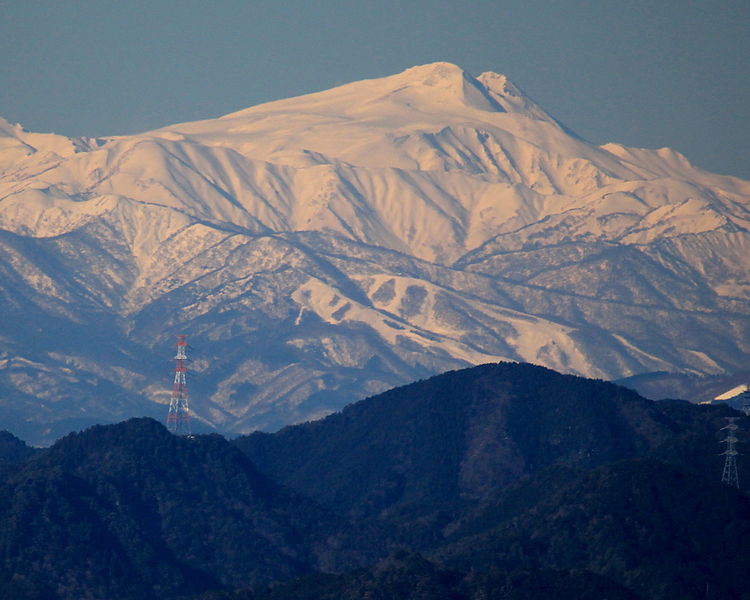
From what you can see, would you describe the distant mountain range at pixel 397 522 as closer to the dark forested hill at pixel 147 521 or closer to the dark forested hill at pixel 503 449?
the dark forested hill at pixel 147 521

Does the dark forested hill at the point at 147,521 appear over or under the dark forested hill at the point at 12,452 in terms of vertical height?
under

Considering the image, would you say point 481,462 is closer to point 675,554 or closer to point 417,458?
point 417,458

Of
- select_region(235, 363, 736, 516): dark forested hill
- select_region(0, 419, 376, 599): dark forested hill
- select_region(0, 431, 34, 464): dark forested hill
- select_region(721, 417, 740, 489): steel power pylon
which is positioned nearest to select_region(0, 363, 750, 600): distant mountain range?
select_region(0, 419, 376, 599): dark forested hill

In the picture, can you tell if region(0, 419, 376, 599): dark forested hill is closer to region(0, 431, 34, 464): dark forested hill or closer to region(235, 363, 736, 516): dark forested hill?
region(0, 431, 34, 464): dark forested hill

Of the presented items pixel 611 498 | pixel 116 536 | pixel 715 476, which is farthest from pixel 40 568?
pixel 715 476

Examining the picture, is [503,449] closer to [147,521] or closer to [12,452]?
[147,521]

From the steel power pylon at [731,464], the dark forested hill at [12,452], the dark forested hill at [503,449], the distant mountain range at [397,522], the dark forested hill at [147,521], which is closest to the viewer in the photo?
the distant mountain range at [397,522]

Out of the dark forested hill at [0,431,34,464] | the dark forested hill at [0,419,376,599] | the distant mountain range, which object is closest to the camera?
the distant mountain range

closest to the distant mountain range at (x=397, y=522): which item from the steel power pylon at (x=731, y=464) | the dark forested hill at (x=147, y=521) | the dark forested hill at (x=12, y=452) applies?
the dark forested hill at (x=147, y=521)
